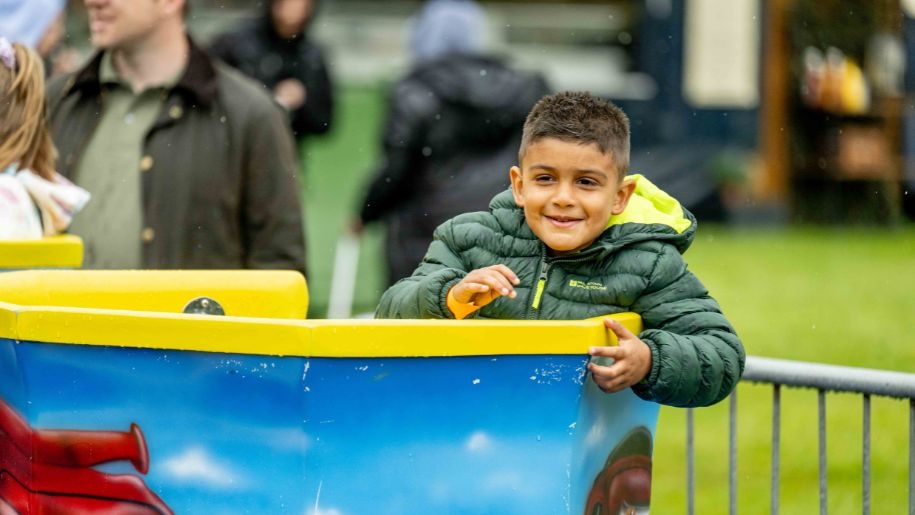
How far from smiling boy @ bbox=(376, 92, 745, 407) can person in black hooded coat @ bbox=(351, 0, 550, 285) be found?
10.9ft

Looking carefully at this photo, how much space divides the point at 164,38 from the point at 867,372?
8.80 ft

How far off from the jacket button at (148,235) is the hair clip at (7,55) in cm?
88

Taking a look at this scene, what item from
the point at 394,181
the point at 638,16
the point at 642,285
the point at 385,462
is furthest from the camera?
the point at 638,16

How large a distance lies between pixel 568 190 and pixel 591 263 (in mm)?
146

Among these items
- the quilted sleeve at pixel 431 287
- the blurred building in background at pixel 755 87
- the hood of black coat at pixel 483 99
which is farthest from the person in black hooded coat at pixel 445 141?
the blurred building in background at pixel 755 87

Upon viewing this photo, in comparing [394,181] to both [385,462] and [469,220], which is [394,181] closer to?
[469,220]

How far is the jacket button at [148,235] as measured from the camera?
5.06 m

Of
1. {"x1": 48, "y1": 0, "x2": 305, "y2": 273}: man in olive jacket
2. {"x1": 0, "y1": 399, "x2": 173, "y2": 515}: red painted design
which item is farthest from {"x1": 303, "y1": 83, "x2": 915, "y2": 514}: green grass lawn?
{"x1": 0, "y1": 399, "x2": 173, "y2": 515}: red painted design

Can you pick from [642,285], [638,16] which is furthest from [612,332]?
[638,16]

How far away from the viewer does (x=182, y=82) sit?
5.10 metres

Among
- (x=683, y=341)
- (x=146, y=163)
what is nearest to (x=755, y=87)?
(x=146, y=163)

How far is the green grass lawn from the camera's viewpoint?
6113 millimetres

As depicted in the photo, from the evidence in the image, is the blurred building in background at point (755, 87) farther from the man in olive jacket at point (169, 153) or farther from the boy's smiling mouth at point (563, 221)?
the boy's smiling mouth at point (563, 221)

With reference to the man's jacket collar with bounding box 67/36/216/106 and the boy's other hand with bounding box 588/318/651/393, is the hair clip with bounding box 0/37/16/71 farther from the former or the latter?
the boy's other hand with bounding box 588/318/651/393
